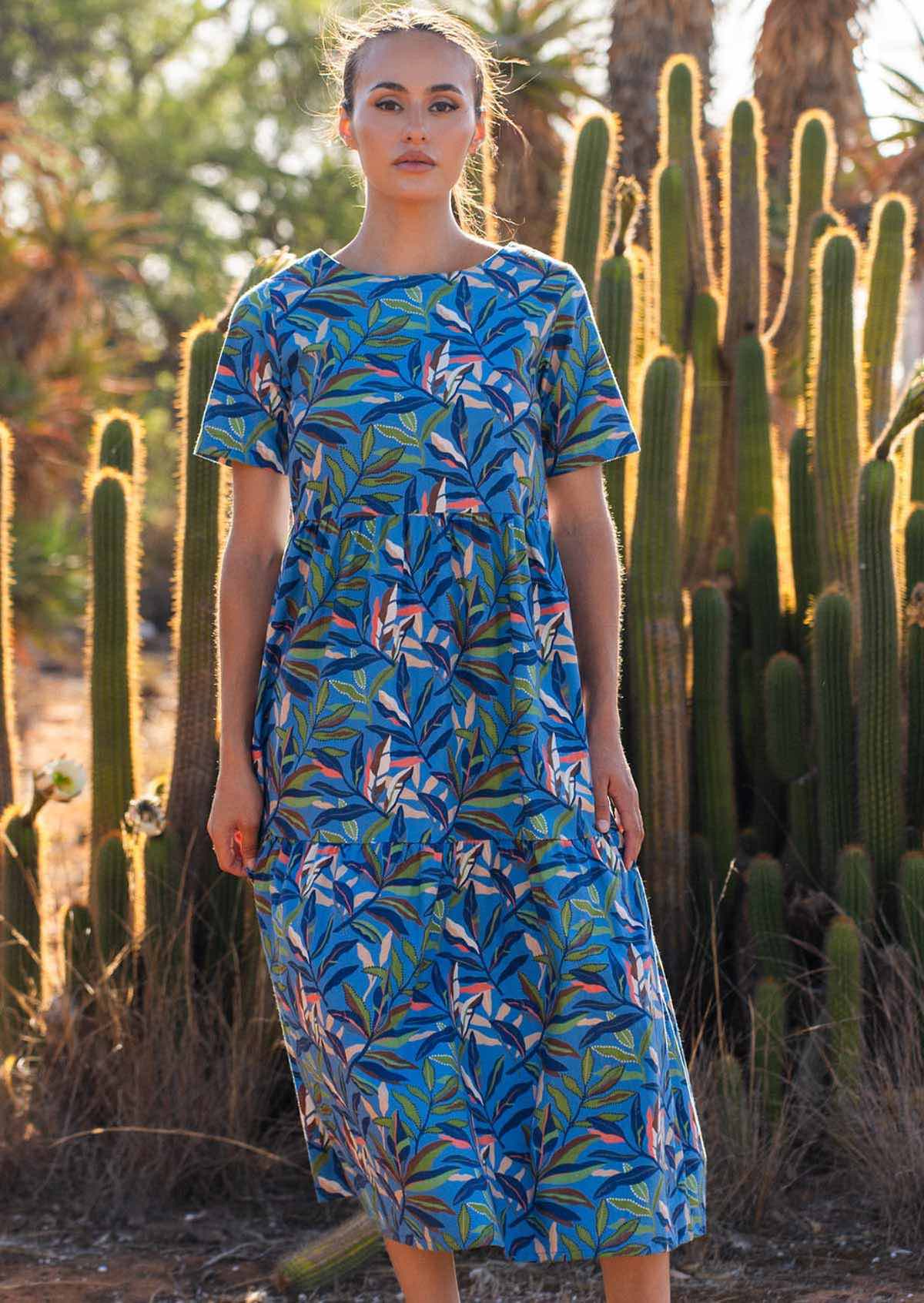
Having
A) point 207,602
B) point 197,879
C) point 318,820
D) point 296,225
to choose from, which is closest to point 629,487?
point 207,602

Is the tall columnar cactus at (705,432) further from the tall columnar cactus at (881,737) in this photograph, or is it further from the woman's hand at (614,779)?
the woman's hand at (614,779)

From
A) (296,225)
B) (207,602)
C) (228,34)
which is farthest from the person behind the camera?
(228,34)

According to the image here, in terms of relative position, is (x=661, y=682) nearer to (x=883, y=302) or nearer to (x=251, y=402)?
(x=883, y=302)

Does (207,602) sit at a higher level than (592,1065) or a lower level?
higher

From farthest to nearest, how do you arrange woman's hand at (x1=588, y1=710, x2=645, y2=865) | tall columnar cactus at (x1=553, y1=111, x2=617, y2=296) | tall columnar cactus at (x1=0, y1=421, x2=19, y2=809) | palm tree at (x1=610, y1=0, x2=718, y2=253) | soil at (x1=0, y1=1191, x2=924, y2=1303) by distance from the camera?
palm tree at (x1=610, y1=0, x2=718, y2=253) < tall columnar cactus at (x1=553, y1=111, x2=617, y2=296) < tall columnar cactus at (x1=0, y1=421, x2=19, y2=809) < soil at (x1=0, y1=1191, x2=924, y2=1303) < woman's hand at (x1=588, y1=710, x2=645, y2=865)

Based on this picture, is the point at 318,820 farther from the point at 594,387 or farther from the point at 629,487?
the point at 629,487

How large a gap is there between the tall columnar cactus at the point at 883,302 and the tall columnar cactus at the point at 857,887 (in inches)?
54.8

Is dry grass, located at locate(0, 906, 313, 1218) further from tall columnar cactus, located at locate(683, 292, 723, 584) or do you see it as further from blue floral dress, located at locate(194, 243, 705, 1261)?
tall columnar cactus, located at locate(683, 292, 723, 584)

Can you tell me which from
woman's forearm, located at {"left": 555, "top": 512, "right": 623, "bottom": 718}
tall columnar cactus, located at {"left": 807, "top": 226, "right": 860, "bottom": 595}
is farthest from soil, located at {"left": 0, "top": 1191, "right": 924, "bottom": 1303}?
tall columnar cactus, located at {"left": 807, "top": 226, "right": 860, "bottom": 595}

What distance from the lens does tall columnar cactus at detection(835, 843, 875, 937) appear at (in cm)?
402

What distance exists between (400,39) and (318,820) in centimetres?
115

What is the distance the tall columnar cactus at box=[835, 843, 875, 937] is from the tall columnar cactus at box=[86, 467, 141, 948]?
186 cm

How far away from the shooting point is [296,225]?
2136 cm

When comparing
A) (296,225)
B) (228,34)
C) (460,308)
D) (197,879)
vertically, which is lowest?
(197,879)
